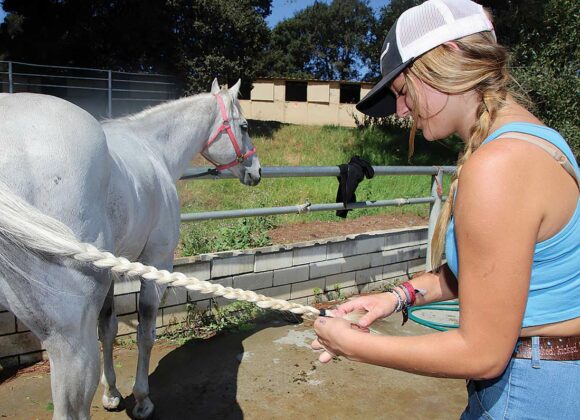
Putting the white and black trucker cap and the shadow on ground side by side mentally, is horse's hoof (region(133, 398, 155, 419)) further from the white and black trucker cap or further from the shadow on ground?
the white and black trucker cap

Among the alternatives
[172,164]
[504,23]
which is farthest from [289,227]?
[504,23]

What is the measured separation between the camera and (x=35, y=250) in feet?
4.83

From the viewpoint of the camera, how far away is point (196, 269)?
12.7 feet

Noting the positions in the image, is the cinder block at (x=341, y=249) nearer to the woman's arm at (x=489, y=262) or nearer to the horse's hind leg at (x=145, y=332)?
the horse's hind leg at (x=145, y=332)

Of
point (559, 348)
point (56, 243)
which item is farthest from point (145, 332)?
point (559, 348)

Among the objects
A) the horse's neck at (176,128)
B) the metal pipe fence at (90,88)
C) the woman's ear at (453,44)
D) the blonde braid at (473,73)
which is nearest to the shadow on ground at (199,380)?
the horse's neck at (176,128)

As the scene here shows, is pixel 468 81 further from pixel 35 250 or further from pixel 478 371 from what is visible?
pixel 35 250

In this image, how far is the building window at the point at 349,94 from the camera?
1149 inches

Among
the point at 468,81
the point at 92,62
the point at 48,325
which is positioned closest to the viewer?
the point at 468,81

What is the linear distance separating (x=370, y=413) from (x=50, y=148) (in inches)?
100

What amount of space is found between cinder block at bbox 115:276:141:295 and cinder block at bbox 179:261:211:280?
33 centimetres

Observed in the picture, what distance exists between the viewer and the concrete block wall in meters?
3.30

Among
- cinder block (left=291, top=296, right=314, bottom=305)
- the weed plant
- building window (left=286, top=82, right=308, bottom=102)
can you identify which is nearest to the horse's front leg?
the weed plant

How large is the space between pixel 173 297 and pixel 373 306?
2534 millimetres
